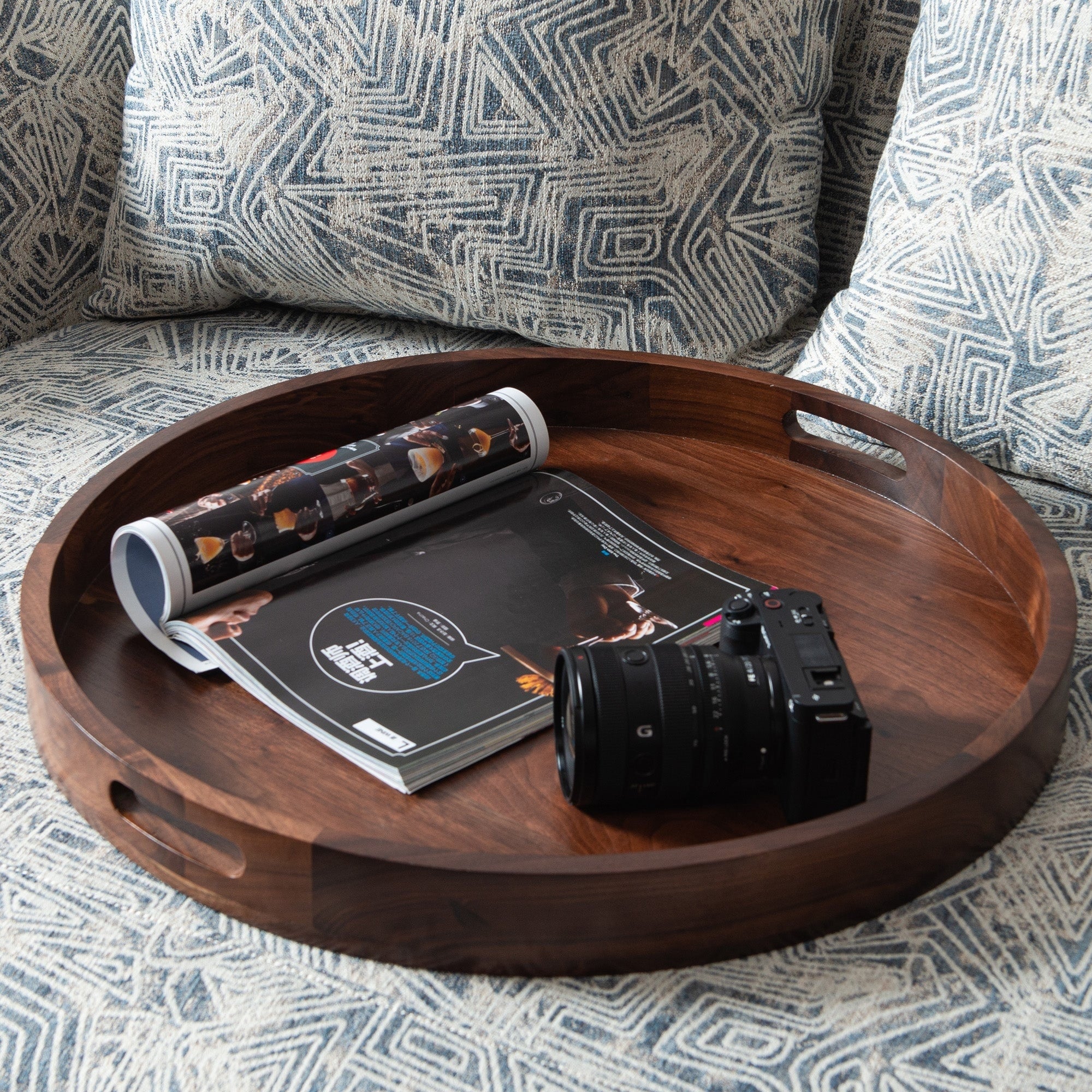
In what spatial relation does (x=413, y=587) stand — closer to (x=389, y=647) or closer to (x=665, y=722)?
(x=389, y=647)

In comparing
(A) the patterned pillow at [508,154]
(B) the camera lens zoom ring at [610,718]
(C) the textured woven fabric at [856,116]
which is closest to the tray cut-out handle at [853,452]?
(A) the patterned pillow at [508,154]

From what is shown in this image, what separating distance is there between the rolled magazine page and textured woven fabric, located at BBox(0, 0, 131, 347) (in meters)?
0.55

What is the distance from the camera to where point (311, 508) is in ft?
2.77

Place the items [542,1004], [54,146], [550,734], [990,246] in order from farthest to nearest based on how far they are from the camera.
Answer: [54,146] < [990,246] < [550,734] < [542,1004]

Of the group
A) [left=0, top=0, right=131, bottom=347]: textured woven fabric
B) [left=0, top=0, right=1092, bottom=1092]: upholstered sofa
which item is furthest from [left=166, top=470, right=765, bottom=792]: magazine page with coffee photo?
[left=0, top=0, right=131, bottom=347]: textured woven fabric

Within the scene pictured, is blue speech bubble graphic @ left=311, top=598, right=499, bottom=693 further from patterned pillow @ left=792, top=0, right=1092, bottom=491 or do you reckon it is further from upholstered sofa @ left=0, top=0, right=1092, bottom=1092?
patterned pillow @ left=792, top=0, right=1092, bottom=491

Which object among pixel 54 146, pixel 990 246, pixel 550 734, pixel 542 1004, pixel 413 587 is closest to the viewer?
pixel 542 1004

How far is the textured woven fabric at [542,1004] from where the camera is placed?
1.75ft

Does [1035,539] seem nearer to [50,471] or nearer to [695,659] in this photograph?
[695,659]

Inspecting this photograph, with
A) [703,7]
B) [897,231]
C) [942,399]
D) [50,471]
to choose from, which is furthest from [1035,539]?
[50,471]

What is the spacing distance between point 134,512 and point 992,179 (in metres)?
0.73

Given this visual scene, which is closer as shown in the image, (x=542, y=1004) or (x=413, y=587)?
(x=542, y=1004)

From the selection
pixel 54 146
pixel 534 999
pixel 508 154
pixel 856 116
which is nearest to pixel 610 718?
pixel 534 999

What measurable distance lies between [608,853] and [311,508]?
37cm
